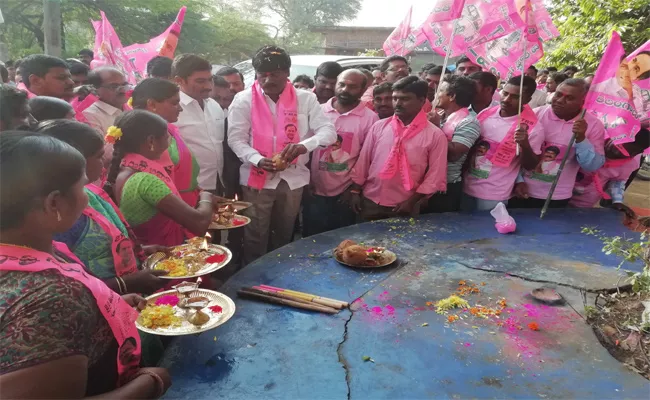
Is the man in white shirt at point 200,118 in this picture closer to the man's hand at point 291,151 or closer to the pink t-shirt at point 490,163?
the man's hand at point 291,151

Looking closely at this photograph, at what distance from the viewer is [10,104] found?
2156 millimetres

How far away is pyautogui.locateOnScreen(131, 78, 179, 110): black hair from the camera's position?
9.27 ft

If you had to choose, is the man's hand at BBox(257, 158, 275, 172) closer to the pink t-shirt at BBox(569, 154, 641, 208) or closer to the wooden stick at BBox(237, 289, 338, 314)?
the wooden stick at BBox(237, 289, 338, 314)

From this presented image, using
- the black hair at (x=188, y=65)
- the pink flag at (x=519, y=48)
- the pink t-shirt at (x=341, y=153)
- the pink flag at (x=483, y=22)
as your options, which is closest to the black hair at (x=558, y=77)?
the pink flag at (x=519, y=48)

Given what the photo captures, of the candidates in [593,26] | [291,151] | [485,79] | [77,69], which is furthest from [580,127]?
[593,26]

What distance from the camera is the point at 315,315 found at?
2.02 m

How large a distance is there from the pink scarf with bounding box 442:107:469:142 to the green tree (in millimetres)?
4357

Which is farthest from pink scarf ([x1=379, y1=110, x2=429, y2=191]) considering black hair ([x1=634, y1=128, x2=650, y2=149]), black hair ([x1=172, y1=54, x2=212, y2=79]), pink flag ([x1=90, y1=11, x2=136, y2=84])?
pink flag ([x1=90, y1=11, x2=136, y2=84])

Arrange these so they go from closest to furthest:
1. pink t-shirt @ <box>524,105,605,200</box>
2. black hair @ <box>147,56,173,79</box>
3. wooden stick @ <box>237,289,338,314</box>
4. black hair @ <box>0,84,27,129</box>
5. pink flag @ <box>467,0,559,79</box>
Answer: wooden stick @ <box>237,289,338,314</box> → black hair @ <box>0,84,27,129</box> → pink t-shirt @ <box>524,105,605,200</box> → black hair @ <box>147,56,173,79</box> → pink flag @ <box>467,0,559,79</box>

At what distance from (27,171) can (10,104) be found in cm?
143

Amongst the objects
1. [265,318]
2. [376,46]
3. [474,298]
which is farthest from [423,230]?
[376,46]

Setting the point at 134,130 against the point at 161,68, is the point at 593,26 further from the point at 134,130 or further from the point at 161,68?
the point at 134,130

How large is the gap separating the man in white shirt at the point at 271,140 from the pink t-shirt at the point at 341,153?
0.27m

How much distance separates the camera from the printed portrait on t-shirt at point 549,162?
3756 millimetres
